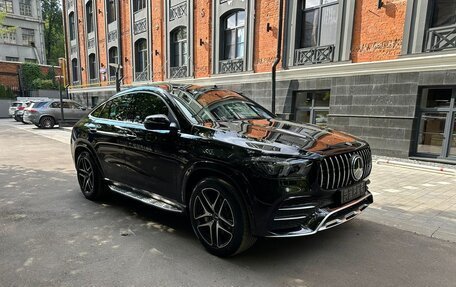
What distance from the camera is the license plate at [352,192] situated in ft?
10.4

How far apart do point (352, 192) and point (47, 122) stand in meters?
19.1

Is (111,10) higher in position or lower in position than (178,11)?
higher

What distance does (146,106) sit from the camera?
13.7 ft

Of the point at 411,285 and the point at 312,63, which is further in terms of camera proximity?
the point at 312,63

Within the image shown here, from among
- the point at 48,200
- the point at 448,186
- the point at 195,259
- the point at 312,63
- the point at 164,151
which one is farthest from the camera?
the point at 312,63

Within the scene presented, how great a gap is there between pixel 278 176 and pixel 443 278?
1.86 meters

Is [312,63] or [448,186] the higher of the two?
[312,63]

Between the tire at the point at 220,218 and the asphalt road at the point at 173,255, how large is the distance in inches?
6.5

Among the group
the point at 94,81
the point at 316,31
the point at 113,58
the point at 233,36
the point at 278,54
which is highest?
the point at 113,58

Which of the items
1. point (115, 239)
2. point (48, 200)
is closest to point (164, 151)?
point (115, 239)

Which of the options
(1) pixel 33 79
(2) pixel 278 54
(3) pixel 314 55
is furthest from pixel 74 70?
(3) pixel 314 55

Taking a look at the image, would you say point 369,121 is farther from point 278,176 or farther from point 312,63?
point 278,176

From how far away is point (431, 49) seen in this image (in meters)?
8.22

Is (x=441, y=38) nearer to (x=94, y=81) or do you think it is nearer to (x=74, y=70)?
(x=94, y=81)
